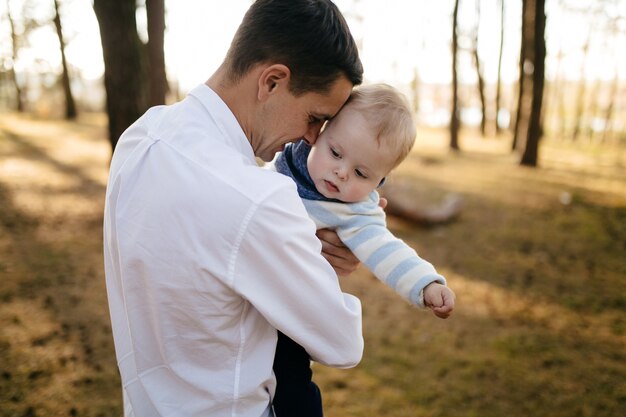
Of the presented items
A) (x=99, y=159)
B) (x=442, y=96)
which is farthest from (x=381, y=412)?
(x=442, y=96)

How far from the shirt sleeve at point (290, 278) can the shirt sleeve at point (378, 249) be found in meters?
0.52

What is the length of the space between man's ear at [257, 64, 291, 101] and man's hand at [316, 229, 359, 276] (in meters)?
0.61

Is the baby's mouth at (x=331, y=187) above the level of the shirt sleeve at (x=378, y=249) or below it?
above

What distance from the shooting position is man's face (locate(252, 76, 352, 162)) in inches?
63.3

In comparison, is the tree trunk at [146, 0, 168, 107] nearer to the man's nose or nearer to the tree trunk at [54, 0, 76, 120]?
the man's nose

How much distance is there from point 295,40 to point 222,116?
1.14ft

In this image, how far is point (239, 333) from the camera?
1.34m

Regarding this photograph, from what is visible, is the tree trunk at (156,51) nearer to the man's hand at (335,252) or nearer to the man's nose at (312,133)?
the man's nose at (312,133)

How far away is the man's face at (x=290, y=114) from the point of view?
1607 millimetres

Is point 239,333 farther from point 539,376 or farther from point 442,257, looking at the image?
point 442,257

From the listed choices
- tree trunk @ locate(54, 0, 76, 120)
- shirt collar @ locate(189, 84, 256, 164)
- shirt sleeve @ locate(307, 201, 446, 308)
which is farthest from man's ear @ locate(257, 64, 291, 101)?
tree trunk @ locate(54, 0, 76, 120)

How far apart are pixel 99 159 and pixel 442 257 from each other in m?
7.97

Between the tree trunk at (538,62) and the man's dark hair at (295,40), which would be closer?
the man's dark hair at (295,40)

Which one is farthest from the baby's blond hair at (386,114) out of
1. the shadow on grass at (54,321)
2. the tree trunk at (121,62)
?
the tree trunk at (121,62)
